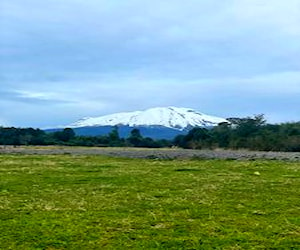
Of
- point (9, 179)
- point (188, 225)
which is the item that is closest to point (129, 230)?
point (188, 225)

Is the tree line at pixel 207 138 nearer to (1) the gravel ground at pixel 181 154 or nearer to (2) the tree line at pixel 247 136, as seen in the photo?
(2) the tree line at pixel 247 136

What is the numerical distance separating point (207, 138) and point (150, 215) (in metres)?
71.1

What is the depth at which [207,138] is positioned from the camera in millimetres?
81000

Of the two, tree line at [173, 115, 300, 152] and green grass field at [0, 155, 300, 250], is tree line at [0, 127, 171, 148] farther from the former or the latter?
green grass field at [0, 155, 300, 250]

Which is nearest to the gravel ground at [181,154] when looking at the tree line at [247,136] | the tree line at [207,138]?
the tree line at [247,136]

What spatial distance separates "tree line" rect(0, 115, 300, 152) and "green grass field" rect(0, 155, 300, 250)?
56036mm

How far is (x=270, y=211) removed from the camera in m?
10.9

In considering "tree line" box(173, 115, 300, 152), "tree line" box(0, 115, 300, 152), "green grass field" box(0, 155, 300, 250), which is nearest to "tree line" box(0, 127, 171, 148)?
"tree line" box(0, 115, 300, 152)

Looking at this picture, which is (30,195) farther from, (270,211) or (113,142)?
(113,142)

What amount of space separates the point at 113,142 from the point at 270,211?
250ft

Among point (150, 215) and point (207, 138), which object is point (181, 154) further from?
point (150, 215)

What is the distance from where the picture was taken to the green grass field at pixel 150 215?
27.4 feet

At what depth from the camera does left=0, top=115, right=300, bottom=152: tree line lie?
73.3 meters

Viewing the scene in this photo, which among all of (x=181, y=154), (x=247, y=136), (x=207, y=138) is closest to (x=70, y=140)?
(x=207, y=138)
